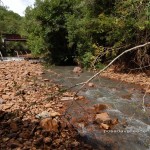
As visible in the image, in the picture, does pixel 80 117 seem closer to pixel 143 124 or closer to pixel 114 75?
pixel 143 124

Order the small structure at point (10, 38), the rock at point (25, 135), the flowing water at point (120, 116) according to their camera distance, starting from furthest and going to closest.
A: the small structure at point (10, 38) < the flowing water at point (120, 116) < the rock at point (25, 135)

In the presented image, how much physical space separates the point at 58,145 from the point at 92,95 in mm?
4185

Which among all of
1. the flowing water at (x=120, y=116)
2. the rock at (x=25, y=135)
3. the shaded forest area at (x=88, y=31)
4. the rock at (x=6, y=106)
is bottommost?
the flowing water at (x=120, y=116)

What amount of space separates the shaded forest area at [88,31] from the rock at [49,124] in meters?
5.09

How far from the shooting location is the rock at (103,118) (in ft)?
21.3

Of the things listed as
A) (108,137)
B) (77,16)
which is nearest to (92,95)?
(108,137)

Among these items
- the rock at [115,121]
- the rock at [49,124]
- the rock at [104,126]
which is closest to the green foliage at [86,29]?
the rock at [115,121]

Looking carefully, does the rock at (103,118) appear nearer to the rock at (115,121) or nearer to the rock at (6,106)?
the rock at (115,121)

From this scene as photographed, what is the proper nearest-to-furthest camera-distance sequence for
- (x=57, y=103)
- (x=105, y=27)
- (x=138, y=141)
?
(x=138, y=141) < (x=57, y=103) < (x=105, y=27)

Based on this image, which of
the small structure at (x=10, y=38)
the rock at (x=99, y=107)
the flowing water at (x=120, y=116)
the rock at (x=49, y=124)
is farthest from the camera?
the small structure at (x=10, y=38)

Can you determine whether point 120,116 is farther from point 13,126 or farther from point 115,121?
point 13,126

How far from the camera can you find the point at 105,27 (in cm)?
1284

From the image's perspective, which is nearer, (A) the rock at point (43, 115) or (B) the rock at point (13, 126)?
(B) the rock at point (13, 126)

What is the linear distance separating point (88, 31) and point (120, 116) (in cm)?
797
